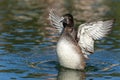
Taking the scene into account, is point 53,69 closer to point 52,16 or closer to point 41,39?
point 52,16

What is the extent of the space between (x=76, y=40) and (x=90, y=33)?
519 millimetres

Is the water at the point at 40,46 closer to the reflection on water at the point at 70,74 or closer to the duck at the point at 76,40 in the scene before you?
the reflection on water at the point at 70,74

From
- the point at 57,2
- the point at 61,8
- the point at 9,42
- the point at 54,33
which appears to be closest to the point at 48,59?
the point at 9,42

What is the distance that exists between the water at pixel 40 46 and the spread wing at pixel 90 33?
675 millimetres

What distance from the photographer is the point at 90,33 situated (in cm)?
1505

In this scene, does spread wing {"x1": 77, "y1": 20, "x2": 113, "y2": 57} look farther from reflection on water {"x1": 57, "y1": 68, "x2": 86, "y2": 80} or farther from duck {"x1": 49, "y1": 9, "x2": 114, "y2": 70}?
reflection on water {"x1": 57, "y1": 68, "x2": 86, "y2": 80}

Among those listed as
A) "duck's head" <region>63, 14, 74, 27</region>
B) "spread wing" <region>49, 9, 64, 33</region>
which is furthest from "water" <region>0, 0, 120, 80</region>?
"duck's head" <region>63, 14, 74, 27</region>

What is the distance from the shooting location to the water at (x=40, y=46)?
46.7 feet

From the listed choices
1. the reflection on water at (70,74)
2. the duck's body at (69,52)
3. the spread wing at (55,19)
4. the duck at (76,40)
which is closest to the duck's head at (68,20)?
the duck at (76,40)

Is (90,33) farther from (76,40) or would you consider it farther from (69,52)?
(69,52)

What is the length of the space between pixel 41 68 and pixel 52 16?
2287 mm

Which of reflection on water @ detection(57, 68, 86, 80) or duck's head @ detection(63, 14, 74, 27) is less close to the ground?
duck's head @ detection(63, 14, 74, 27)

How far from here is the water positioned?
14234 mm

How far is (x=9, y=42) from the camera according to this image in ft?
60.8
